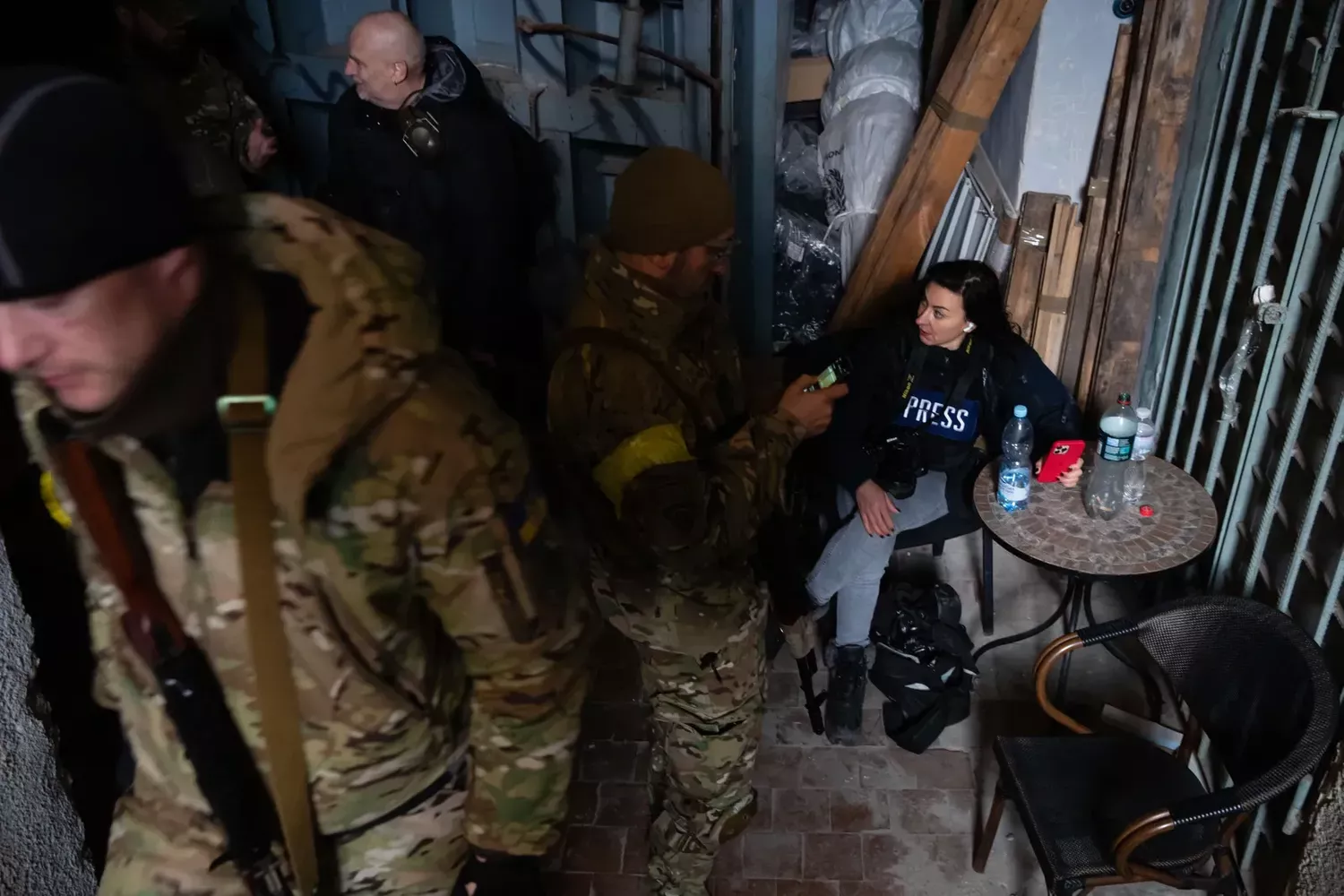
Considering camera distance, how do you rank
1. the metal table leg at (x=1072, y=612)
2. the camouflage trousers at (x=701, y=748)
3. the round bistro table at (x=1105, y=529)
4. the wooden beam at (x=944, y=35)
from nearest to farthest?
the camouflage trousers at (x=701, y=748), the round bistro table at (x=1105, y=529), the metal table leg at (x=1072, y=612), the wooden beam at (x=944, y=35)

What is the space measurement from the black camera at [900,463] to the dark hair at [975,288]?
0.39m

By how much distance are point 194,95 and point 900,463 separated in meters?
2.60

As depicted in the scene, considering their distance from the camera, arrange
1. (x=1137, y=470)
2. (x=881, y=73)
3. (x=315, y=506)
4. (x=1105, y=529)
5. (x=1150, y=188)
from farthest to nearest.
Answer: (x=881, y=73)
(x=1150, y=188)
(x=1137, y=470)
(x=1105, y=529)
(x=315, y=506)

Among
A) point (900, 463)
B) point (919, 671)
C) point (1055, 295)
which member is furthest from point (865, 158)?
point (919, 671)

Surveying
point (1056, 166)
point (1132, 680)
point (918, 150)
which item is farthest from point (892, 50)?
point (1132, 680)

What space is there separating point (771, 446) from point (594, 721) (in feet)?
4.55

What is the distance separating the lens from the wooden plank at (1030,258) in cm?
343

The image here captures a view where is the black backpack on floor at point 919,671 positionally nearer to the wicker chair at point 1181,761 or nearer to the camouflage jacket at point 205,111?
the wicker chair at point 1181,761

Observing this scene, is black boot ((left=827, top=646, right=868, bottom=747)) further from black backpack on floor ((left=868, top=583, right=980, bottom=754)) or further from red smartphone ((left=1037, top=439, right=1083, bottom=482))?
red smartphone ((left=1037, top=439, right=1083, bottom=482))

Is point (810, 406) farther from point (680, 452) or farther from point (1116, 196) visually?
point (1116, 196)

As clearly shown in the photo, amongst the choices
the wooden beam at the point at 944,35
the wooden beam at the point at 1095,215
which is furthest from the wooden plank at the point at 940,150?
the wooden beam at the point at 944,35

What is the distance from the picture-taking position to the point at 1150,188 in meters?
3.10

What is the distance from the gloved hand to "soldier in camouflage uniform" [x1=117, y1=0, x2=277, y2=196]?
89.4 inches

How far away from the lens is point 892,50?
4441 millimetres
